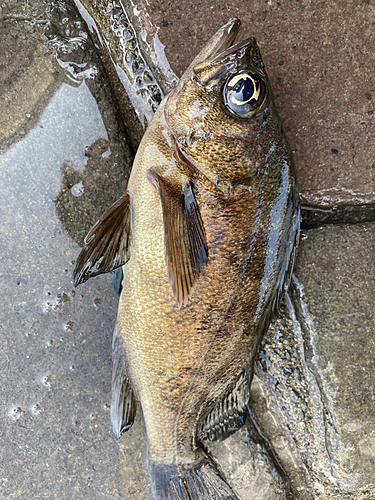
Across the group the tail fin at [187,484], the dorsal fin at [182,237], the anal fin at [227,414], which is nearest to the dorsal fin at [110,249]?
the dorsal fin at [182,237]

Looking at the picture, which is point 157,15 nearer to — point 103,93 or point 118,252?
point 103,93

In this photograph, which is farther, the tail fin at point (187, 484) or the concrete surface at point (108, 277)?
the concrete surface at point (108, 277)

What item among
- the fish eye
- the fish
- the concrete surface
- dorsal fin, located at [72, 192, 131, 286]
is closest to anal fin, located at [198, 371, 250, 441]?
the fish

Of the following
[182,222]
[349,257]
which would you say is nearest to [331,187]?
[349,257]

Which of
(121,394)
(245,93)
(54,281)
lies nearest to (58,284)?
(54,281)

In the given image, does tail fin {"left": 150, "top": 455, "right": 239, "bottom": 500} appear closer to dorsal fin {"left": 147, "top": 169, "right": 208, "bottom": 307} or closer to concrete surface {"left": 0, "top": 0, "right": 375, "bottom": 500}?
concrete surface {"left": 0, "top": 0, "right": 375, "bottom": 500}

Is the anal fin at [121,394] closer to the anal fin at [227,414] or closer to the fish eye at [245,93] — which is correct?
the anal fin at [227,414]
